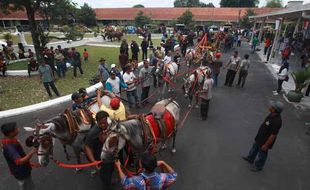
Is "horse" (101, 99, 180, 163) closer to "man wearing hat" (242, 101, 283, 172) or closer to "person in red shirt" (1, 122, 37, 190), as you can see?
"person in red shirt" (1, 122, 37, 190)

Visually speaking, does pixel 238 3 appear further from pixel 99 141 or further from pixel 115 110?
pixel 99 141

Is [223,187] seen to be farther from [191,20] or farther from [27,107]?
[191,20]

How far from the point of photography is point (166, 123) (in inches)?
180

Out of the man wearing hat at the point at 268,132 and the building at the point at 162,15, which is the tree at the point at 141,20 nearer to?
the building at the point at 162,15

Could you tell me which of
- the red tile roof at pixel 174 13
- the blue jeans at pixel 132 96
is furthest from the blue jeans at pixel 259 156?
the red tile roof at pixel 174 13

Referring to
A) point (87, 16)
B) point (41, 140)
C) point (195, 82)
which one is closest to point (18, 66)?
point (195, 82)

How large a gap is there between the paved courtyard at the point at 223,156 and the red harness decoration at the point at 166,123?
0.90 metres

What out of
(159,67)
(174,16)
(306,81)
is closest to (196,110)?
(159,67)

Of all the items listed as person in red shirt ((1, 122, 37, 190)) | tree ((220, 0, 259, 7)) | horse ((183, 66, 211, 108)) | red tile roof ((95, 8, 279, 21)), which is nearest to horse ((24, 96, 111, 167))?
person in red shirt ((1, 122, 37, 190))

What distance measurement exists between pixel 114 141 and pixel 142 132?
71 centimetres

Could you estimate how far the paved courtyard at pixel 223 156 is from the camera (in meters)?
4.46

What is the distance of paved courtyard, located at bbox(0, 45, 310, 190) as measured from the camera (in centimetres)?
446

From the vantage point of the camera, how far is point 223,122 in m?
7.04

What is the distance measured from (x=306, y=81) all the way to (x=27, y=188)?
9.79 m
